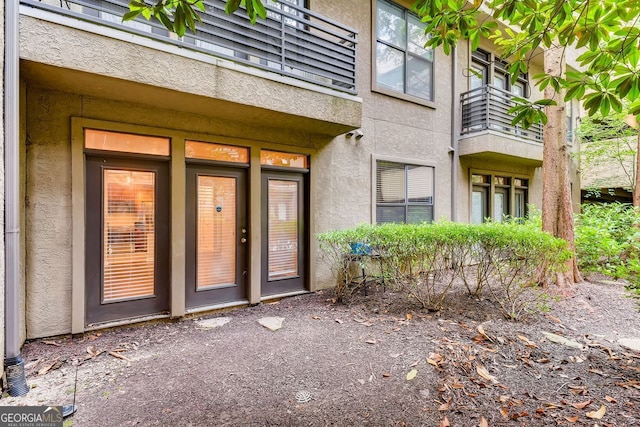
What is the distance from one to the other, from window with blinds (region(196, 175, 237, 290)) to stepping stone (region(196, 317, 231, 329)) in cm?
55

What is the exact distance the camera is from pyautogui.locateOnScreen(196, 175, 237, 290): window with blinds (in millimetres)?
4953

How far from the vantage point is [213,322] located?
4582mm

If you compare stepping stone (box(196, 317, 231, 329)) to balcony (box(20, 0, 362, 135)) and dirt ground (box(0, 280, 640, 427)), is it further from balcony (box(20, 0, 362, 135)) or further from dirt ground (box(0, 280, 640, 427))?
balcony (box(20, 0, 362, 135))

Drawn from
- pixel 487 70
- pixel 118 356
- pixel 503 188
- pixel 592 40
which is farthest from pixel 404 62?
pixel 118 356

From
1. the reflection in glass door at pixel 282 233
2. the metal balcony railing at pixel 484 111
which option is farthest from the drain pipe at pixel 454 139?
the reflection in glass door at pixel 282 233

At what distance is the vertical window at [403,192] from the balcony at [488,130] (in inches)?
54.7

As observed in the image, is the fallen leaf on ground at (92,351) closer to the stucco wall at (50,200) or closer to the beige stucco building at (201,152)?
the beige stucco building at (201,152)

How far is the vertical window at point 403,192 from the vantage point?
7023mm

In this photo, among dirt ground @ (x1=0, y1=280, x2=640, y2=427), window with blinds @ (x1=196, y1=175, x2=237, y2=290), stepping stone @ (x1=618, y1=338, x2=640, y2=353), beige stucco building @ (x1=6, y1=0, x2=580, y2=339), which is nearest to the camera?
dirt ground @ (x1=0, y1=280, x2=640, y2=427)

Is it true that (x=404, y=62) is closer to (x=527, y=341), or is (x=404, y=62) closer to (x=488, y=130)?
(x=488, y=130)

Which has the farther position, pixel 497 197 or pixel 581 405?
pixel 497 197

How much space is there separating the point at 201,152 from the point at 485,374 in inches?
185

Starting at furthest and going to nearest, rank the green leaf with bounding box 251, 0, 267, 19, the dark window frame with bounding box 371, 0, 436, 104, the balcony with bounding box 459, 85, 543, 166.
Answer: the balcony with bounding box 459, 85, 543, 166 → the dark window frame with bounding box 371, 0, 436, 104 → the green leaf with bounding box 251, 0, 267, 19

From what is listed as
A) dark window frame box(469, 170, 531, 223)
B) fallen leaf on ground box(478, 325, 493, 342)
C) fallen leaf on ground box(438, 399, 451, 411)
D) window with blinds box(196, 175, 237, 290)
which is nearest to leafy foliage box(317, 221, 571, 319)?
fallen leaf on ground box(478, 325, 493, 342)
